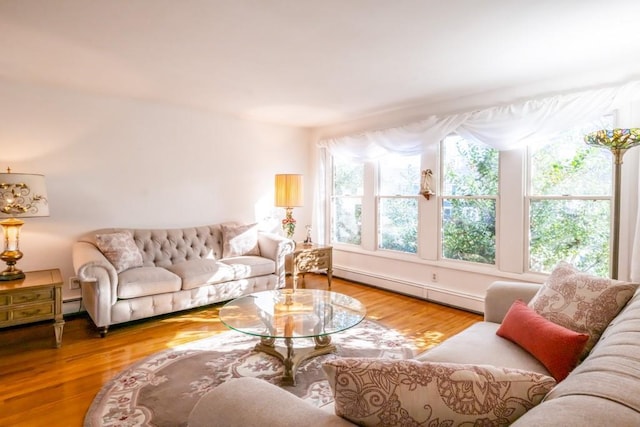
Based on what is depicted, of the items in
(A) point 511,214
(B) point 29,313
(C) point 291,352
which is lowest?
(C) point 291,352

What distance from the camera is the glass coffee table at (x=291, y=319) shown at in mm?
2350

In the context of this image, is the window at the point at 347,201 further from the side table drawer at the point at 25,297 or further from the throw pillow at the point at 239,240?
the side table drawer at the point at 25,297

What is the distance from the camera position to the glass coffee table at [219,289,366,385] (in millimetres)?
2350

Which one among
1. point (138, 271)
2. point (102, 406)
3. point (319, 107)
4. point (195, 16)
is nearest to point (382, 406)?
point (102, 406)

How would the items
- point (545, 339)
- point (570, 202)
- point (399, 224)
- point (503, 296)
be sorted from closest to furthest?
point (545, 339) < point (503, 296) < point (570, 202) < point (399, 224)

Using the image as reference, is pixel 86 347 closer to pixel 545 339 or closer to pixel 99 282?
pixel 99 282

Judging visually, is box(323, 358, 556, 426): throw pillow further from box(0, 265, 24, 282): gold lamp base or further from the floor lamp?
box(0, 265, 24, 282): gold lamp base

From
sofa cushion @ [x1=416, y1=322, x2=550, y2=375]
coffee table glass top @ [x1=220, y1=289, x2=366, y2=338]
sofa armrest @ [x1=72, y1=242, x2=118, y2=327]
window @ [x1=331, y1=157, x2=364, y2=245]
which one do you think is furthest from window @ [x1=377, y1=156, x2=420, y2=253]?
sofa armrest @ [x1=72, y1=242, x2=118, y2=327]

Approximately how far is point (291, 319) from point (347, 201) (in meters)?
Answer: 3.11

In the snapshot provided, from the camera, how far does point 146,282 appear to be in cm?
337

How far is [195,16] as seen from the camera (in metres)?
2.21

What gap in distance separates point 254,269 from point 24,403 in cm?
228

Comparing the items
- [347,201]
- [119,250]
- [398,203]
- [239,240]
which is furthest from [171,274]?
[398,203]

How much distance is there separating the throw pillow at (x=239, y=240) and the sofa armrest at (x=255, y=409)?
3.34 meters
